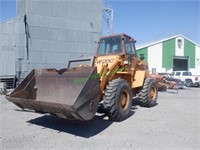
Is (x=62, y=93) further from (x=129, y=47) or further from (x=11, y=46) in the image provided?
(x=11, y=46)

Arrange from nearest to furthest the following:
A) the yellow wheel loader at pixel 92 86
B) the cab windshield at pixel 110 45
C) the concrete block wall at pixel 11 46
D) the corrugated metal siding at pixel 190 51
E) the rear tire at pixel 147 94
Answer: the yellow wheel loader at pixel 92 86 < the cab windshield at pixel 110 45 < the rear tire at pixel 147 94 < the concrete block wall at pixel 11 46 < the corrugated metal siding at pixel 190 51

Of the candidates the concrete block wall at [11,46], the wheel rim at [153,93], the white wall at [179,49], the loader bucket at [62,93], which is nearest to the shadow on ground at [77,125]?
the loader bucket at [62,93]

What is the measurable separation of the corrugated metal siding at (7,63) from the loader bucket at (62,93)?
9.14 metres

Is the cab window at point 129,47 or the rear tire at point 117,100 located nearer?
the rear tire at point 117,100

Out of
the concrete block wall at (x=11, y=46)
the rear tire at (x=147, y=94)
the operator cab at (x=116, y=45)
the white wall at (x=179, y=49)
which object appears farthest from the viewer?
the white wall at (x=179, y=49)

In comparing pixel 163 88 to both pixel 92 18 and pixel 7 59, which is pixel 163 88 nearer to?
pixel 92 18

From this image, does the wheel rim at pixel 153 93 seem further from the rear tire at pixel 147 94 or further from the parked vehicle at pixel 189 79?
the parked vehicle at pixel 189 79

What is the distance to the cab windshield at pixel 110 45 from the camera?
26.8ft

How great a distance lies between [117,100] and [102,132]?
103cm

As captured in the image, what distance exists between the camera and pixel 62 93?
666cm

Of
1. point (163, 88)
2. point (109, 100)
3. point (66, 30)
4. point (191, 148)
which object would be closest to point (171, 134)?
point (191, 148)

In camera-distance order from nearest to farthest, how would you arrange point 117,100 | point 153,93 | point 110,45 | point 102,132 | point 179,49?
1. point 102,132
2. point 117,100
3. point 110,45
4. point 153,93
5. point 179,49

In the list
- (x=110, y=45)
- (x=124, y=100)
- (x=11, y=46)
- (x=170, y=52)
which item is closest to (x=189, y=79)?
(x=170, y=52)

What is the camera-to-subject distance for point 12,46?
15.5 meters
